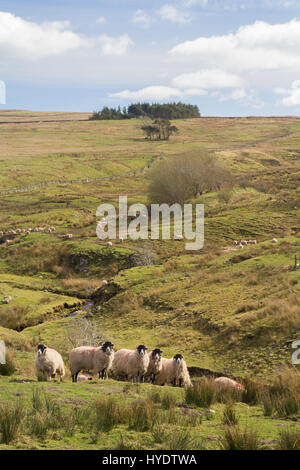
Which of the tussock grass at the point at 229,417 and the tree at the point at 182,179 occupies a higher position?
the tree at the point at 182,179

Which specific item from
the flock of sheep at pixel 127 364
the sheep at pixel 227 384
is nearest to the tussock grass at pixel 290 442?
the sheep at pixel 227 384

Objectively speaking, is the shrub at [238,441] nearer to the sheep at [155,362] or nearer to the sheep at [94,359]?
the sheep at [155,362]

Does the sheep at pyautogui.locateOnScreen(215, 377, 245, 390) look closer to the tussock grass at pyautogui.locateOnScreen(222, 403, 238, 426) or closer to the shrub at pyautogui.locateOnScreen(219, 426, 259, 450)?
the tussock grass at pyautogui.locateOnScreen(222, 403, 238, 426)

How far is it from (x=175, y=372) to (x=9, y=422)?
914cm

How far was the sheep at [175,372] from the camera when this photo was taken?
16.6 meters

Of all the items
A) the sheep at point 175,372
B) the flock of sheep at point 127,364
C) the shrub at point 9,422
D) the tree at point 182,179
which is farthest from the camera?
the tree at point 182,179

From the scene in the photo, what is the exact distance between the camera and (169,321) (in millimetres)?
26719

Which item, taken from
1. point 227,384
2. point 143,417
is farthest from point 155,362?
point 143,417

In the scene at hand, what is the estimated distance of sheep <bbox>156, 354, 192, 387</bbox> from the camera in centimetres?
1661

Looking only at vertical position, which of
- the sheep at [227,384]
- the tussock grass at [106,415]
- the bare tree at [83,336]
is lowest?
the bare tree at [83,336]

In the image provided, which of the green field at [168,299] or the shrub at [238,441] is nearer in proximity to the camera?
the shrub at [238,441]

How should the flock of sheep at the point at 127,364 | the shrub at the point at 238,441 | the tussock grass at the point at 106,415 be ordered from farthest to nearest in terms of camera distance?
the flock of sheep at the point at 127,364
the tussock grass at the point at 106,415
the shrub at the point at 238,441

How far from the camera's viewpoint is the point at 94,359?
1702cm
